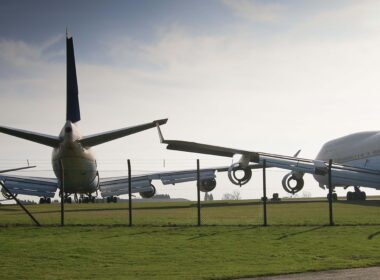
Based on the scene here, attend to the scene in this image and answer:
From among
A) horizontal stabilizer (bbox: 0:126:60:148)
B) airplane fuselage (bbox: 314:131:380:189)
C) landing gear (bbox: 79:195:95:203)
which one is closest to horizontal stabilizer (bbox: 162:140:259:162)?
horizontal stabilizer (bbox: 0:126:60:148)

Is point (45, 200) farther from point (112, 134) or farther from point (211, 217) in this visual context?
point (211, 217)

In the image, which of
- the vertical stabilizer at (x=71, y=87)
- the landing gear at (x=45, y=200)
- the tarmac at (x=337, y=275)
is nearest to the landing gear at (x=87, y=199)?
the landing gear at (x=45, y=200)

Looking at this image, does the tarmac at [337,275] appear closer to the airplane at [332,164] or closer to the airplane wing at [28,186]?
the airplane at [332,164]

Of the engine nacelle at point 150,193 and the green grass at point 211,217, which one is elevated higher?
the engine nacelle at point 150,193

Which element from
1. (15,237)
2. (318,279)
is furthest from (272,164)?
(318,279)

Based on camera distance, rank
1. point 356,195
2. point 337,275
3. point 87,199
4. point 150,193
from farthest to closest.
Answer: point 150,193, point 87,199, point 356,195, point 337,275

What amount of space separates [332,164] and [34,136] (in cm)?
1923

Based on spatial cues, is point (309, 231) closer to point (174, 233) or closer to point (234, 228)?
point (234, 228)

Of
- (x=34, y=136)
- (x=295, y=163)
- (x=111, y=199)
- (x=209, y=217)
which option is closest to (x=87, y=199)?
(x=111, y=199)

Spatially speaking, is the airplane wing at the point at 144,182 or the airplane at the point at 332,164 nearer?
the airplane at the point at 332,164

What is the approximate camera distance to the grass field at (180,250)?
10406 mm

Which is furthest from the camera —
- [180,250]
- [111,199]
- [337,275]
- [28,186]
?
[111,199]

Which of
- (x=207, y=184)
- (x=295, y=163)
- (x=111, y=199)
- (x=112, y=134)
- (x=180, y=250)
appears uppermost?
(x=112, y=134)

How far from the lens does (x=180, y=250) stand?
42.6 feet
